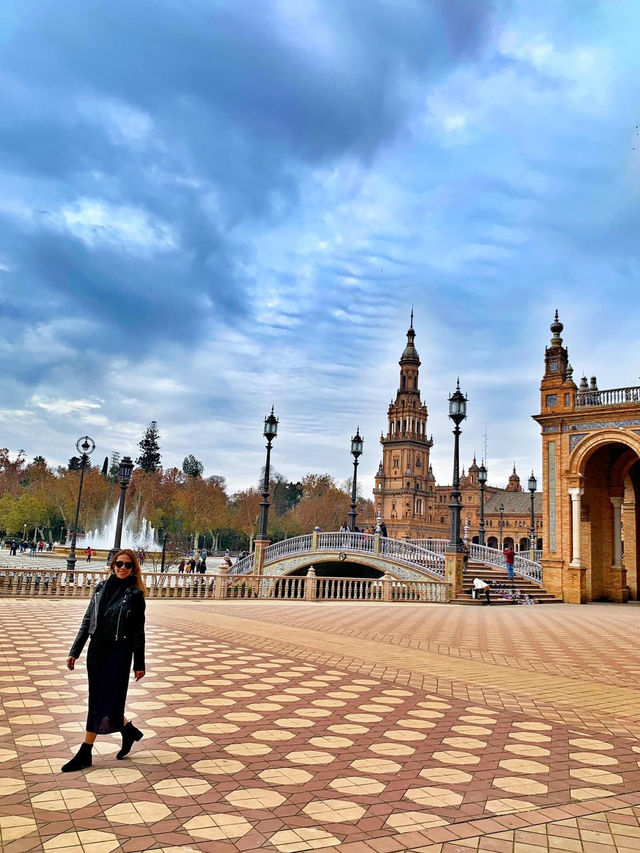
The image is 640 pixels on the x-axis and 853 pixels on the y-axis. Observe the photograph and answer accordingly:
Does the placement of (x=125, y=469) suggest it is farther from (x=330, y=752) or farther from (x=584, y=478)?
(x=584, y=478)

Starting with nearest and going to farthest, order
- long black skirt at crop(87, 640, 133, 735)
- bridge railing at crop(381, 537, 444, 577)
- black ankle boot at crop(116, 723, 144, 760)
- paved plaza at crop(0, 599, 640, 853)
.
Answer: paved plaza at crop(0, 599, 640, 853)
long black skirt at crop(87, 640, 133, 735)
black ankle boot at crop(116, 723, 144, 760)
bridge railing at crop(381, 537, 444, 577)

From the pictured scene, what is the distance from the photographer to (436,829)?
376 centimetres

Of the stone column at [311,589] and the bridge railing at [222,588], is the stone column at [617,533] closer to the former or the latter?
the bridge railing at [222,588]

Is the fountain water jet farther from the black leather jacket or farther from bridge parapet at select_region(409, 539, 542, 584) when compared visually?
the black leather jacket

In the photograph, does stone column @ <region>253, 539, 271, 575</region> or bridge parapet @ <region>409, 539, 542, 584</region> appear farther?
stone column @ <region>253, 539, 271, 575</region>

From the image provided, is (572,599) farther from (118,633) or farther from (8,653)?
(118,633)

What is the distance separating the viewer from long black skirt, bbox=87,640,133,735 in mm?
4730

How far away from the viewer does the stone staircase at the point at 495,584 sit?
82.2 ft

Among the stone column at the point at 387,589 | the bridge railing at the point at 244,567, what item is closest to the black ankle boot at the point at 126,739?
the stone column at the point at 387,589

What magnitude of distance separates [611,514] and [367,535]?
11.5 meters

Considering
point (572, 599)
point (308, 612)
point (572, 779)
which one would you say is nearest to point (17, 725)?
point (572, 779)

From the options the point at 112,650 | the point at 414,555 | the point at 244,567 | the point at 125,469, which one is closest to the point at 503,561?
the point at 414,555

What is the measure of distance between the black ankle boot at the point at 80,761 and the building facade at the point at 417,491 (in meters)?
114

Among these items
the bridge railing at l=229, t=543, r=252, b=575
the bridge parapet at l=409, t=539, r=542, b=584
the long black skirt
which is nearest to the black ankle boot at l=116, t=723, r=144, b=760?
the long black skirt
